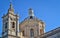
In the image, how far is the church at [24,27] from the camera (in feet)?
141

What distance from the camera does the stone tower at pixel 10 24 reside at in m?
43.9

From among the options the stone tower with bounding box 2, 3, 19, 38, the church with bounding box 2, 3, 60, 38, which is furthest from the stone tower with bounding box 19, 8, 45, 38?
the stone tower with bounding box 2, 3, 19, 38

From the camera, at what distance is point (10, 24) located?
149 ft

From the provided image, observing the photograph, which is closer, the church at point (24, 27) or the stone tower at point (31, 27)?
the church at point (24, 27)

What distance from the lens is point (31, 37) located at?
47719mm

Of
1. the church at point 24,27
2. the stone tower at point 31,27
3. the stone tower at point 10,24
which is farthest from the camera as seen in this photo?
the stone tower at point 31,27

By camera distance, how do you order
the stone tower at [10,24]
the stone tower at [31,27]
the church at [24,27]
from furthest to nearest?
the stone tower at [31,27]
the stone tower at [10,24]
the church at [24,27]

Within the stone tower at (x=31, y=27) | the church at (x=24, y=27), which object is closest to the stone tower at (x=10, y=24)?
the church at (x=24, y=27)

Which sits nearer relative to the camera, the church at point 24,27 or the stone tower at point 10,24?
the church at point 24,27

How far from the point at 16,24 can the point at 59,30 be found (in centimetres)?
1041

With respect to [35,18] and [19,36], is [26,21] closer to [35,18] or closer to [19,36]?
[35,18]

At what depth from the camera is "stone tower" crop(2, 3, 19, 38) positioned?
43922 mm

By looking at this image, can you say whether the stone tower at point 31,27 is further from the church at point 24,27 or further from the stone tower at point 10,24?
the stone tower at point 10,24

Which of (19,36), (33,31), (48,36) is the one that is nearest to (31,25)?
(33,31)
